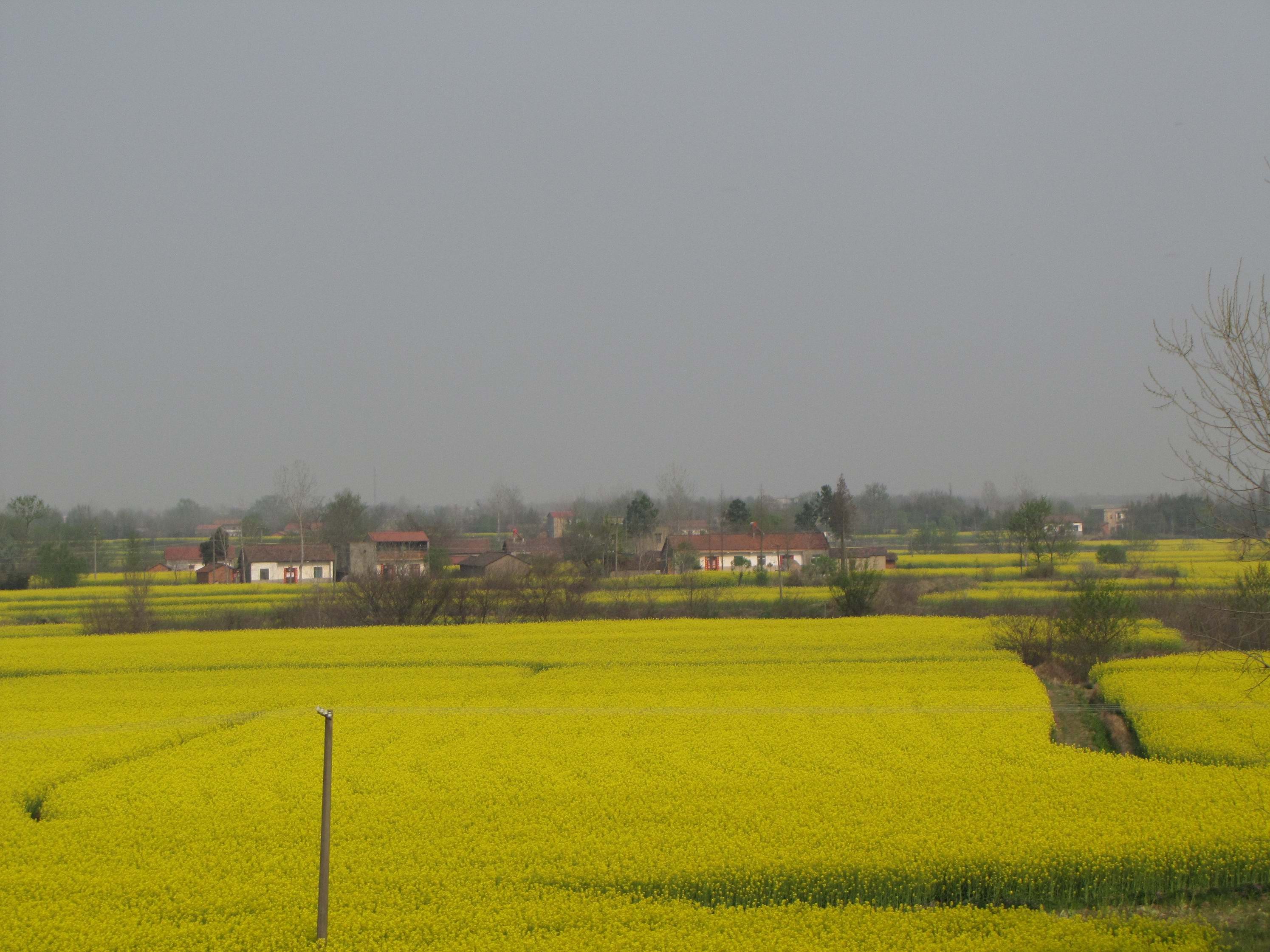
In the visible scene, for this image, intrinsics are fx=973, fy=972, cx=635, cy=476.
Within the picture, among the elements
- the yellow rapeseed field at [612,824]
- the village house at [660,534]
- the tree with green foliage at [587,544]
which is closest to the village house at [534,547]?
the tree with green foliage at [587,544]

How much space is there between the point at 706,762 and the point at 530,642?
62.6 feet

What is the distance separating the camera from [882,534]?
145625 mm

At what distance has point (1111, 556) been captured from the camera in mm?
66875

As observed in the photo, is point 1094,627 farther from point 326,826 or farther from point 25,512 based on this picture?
point 25,512

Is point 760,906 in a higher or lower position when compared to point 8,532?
lower

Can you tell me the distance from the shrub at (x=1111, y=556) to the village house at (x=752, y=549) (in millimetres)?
15797

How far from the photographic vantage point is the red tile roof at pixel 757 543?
79.2 meters

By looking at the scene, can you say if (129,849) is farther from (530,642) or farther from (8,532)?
(8,532)

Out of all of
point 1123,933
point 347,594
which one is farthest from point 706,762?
point 347,594

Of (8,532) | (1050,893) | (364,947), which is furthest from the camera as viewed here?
(8,532)

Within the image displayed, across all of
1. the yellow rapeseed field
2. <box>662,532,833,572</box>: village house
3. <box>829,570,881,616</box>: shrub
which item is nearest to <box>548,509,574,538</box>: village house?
<box>662,532,833,572</box>: village house

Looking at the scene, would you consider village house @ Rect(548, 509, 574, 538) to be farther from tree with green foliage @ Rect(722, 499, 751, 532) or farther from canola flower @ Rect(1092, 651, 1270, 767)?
canola flower @ Rect(1092, 651, 1270, 767)

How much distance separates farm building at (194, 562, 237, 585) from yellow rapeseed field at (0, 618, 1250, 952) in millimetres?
54310

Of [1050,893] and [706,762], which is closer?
[1050,893]
